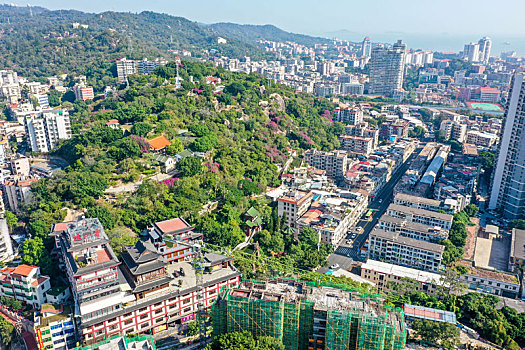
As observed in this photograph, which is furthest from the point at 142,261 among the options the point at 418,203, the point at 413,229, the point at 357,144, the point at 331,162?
the point at 357,144

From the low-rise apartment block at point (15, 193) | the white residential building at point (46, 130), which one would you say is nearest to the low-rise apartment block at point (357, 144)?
the white residential building at point (46, 130)

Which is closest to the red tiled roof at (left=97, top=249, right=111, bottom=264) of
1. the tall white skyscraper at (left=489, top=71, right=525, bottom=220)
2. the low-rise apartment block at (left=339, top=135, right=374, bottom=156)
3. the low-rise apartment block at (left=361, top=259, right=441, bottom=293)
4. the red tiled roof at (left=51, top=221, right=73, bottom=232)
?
the red tiled roof at (left=51, top=221, right=73, bottom=232)

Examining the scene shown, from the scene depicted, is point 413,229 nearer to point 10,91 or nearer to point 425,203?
point 425,203

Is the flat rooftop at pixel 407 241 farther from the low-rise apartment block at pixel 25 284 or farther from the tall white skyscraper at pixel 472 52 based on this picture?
the tall white skyscraper at pixel 472 52

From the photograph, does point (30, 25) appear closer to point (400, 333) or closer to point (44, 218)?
point (44, 218)

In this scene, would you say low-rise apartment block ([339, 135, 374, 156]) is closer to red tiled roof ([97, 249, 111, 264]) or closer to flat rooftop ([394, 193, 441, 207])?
flat rooftop ([394, 193, 441, 207])
